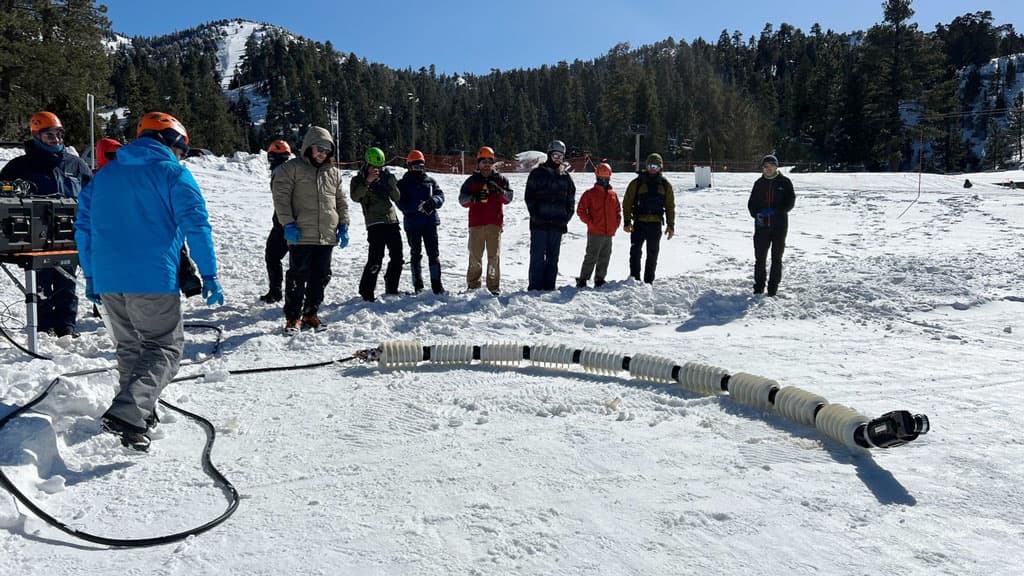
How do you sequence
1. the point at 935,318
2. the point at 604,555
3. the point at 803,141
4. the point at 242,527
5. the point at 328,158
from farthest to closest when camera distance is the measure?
the point at 803,141, the point at 935,318, the point at 328,158, the point at 242,527, the point at 604,555

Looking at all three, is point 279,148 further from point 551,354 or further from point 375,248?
point 551,354

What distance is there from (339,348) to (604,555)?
4004 mm

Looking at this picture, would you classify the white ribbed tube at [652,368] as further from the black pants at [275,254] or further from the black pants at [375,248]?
the black pants at [275,254]

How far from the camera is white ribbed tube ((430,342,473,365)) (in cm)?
577

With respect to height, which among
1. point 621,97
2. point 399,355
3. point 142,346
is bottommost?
point 399,355

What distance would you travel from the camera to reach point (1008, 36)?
133500 millimetres

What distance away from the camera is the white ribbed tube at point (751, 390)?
463 centimetres

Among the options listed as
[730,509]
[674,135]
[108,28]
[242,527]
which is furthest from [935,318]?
[674,135]

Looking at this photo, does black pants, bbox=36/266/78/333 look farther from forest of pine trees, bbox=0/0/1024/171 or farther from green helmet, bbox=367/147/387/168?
forest of pine trees, bbox=0/0/1024/171

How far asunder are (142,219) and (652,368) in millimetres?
3588

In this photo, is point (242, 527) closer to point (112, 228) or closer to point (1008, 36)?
point (112, 228)

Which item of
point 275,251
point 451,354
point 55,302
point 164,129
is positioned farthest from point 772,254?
point 55,302

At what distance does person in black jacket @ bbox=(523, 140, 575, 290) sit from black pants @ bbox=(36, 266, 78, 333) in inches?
194

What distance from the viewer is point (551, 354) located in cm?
569
